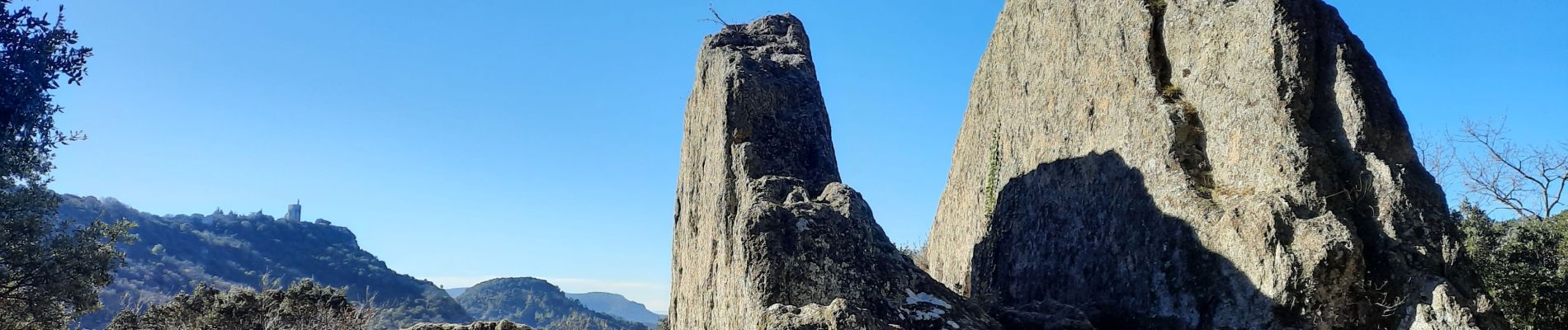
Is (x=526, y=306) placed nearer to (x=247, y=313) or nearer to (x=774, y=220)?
(x=247, y=313)

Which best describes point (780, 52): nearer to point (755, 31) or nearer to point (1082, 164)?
point (755, 31)

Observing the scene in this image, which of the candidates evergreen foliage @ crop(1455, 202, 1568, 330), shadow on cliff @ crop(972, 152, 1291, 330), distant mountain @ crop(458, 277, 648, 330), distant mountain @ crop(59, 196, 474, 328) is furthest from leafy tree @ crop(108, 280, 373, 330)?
distant mountain @ crop(458, 277, 648, 330)

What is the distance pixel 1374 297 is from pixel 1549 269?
9894 millimetres

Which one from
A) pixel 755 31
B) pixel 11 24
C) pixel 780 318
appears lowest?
pixel 780 318

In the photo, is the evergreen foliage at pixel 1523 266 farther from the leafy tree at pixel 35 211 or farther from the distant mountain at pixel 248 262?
the distant mountain at pixel 248 262

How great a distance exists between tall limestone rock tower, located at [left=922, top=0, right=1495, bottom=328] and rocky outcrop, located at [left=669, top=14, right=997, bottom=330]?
3046 millimetres

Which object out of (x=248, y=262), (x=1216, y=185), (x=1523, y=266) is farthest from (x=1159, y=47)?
(x=248, y=262)

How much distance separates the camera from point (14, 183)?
17203mm

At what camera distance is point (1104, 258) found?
1386cm

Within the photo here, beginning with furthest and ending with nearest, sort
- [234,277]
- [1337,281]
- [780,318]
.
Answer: [234,277] < [1337,281] < [780,318]

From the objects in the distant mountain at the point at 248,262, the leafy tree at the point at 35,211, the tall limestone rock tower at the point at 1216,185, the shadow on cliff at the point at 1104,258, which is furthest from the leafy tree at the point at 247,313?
the distant mountain at the point at 248,262

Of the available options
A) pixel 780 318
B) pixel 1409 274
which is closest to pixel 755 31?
pixel 780 318

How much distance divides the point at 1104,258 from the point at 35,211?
62.9ft

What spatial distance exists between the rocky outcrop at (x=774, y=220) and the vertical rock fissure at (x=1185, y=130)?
12.8 feet
